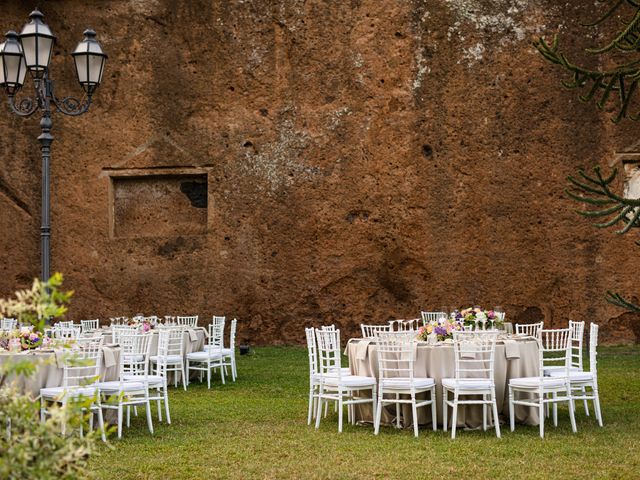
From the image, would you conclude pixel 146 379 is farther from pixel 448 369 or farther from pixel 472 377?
pixel 472 377

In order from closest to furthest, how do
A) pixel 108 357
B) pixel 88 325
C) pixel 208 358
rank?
pixel 108 357 → pixel 208 358 → pixel 88 325

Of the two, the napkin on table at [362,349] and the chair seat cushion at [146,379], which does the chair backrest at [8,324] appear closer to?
→ the chair seat cushion at [146,379]

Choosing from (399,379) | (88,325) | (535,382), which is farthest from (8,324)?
(535,382)

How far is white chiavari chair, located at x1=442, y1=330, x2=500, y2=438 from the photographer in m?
8.39

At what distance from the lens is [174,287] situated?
62.2 ft

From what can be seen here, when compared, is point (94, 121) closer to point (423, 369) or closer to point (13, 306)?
point (423, 369)

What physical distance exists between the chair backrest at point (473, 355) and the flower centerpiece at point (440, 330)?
1.55 ft

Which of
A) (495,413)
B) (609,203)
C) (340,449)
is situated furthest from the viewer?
(609,203)

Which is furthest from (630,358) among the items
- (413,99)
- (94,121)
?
(94,121)

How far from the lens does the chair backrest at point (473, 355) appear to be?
27.6 ft

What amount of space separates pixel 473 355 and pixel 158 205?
40.4ft

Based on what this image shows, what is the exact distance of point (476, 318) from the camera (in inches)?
429

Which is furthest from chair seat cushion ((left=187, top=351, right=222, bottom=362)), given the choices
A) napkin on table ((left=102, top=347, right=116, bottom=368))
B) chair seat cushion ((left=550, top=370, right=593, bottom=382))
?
chair seat cushion ((left=550, top=370, right=593, bottom=382))

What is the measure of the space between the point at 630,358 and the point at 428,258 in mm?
4398
